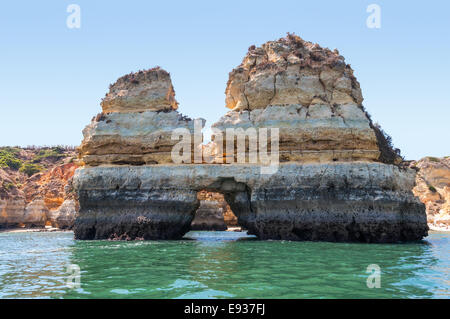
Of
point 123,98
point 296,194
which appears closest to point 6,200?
point 123,98

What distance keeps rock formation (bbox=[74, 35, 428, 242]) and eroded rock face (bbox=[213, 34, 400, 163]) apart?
0.05 m

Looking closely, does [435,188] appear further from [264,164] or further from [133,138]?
[133,138]

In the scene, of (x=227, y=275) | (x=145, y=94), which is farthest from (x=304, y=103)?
(x=227, y=275)

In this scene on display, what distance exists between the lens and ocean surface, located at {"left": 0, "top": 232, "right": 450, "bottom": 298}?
7.88 meters

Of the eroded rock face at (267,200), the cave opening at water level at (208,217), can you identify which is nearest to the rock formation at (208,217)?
the cave opening at water level at (208,217)

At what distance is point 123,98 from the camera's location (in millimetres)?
24047

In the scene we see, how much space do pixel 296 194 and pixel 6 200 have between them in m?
37.0

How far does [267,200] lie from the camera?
20.5 m

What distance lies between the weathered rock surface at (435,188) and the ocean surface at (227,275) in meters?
40.7

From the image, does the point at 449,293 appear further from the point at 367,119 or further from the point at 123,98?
the point at 123,98

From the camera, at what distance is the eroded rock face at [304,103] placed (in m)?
20.9

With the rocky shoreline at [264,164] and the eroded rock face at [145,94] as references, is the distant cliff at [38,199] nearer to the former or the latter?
the eroded rock face at [145,94]

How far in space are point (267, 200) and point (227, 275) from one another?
10.9 meters

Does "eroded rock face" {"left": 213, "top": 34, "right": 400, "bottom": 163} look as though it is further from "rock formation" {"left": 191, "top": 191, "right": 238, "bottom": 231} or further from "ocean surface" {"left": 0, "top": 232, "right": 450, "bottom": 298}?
"rock formation" {"left": 191, "top": 191, "right": 238, "bottom": 231}
